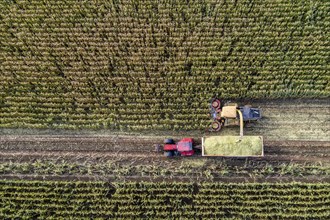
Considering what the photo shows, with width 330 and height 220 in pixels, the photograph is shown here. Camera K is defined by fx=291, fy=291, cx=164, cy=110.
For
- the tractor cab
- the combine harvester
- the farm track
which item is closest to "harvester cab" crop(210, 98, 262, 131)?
the combine harvester

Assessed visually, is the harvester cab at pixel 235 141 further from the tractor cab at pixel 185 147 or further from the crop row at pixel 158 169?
the crop row at pixel 158 169

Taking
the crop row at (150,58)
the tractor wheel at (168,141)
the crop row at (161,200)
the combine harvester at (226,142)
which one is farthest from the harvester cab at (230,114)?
the crop row at (161,200)

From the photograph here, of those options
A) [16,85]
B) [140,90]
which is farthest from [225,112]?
[16,85]

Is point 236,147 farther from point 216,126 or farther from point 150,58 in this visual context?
point 150,58

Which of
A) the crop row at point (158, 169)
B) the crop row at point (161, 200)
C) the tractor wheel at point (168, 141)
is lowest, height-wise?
the crop row at point (161, 200)

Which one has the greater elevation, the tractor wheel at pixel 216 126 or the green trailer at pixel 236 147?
the tractor wheel at pixel 216 126

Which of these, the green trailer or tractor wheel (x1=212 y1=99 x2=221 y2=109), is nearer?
the green trailer

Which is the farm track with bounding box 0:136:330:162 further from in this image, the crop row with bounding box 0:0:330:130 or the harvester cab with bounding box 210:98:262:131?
the harvester cab with bounding box 210:98:262:131

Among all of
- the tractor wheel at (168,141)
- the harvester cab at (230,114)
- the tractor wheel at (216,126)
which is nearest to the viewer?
the harvester cab at (230,114)
